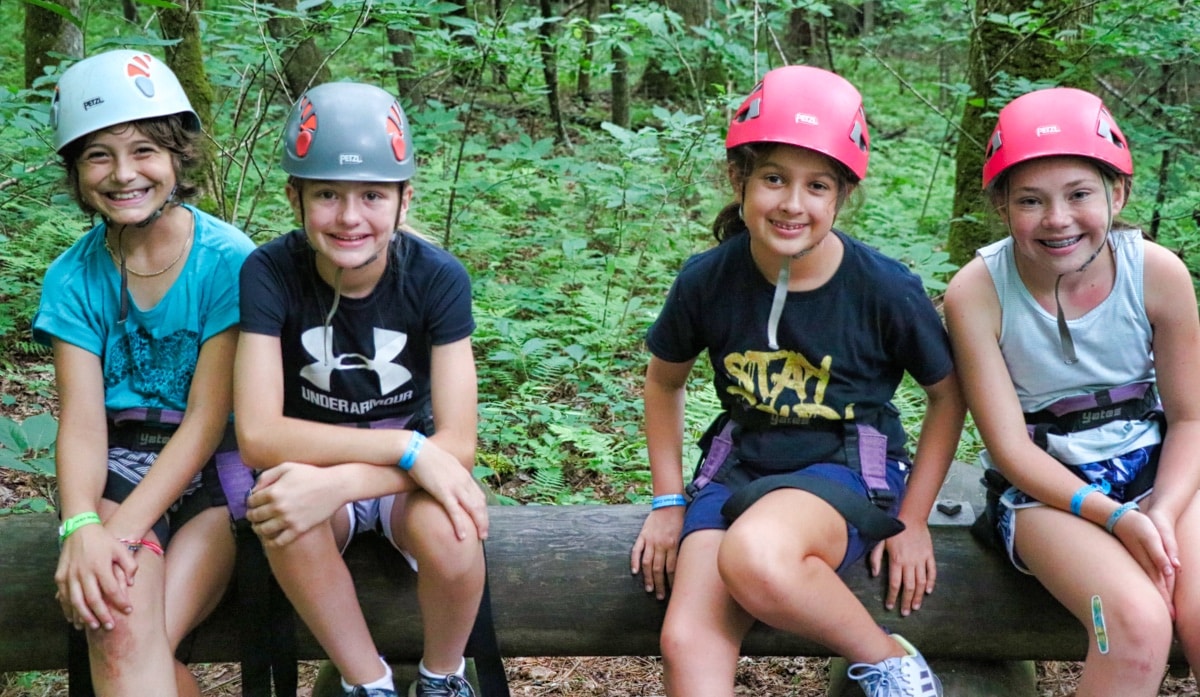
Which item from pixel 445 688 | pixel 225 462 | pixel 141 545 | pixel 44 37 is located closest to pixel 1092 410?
pixel 445 688

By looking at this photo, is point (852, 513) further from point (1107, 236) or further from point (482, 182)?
point (482, 182)

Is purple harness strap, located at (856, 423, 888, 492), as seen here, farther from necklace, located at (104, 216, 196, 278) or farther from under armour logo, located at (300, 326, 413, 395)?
necklace, located at (104, 216, 196, 278)

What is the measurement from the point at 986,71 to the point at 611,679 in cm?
367

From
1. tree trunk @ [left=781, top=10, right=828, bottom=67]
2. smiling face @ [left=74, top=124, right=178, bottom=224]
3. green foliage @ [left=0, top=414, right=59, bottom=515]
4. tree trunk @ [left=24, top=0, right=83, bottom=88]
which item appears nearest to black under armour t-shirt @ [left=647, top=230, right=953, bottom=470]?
smiling face @ [left=74, top=124, right=178, bottom=224]

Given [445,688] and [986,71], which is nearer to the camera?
[445,688]

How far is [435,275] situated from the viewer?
2.58 meters

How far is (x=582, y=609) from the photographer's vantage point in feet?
8.71

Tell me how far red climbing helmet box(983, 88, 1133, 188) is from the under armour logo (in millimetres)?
1604

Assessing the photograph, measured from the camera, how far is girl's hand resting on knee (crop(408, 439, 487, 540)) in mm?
2322

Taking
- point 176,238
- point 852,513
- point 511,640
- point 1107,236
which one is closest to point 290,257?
point 176,238

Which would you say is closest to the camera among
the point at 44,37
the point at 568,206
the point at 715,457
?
the point at 715,457

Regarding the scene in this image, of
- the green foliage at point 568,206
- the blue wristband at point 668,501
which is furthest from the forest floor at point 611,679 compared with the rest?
the blue wristband at point 668,501

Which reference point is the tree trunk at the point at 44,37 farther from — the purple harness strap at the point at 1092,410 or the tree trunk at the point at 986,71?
the purple harness strap at the point at 1092,410

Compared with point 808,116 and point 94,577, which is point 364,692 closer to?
point 94,577
